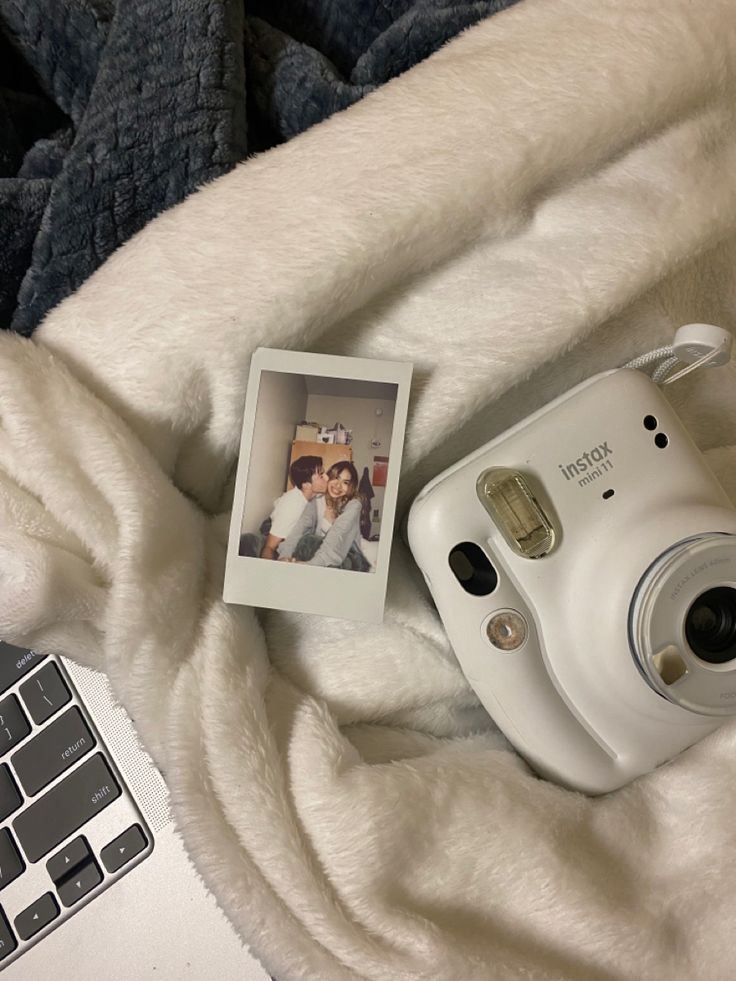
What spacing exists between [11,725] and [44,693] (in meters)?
0.03

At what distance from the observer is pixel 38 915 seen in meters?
0.56

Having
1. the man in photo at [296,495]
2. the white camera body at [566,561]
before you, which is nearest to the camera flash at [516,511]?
the white camera body at [566,561]

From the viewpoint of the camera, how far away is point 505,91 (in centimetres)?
50

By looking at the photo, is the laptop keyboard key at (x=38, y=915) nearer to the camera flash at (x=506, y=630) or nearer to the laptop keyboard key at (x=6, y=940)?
the laptop keyboard key at (x=6, y=940)

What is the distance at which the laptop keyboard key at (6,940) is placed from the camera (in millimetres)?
559

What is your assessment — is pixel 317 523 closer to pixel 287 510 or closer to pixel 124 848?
pixel 287 510

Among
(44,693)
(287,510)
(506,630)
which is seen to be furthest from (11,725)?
(506,630)

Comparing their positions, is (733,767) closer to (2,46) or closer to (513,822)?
(513,822)

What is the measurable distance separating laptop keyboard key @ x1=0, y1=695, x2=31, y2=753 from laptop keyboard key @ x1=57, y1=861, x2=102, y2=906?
0.11m

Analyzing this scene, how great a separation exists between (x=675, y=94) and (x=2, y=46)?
0.55 meters

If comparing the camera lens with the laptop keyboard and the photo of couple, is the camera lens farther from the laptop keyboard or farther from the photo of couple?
the laptop keyboard

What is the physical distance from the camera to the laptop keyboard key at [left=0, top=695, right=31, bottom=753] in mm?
571

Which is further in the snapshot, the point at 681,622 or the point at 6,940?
the point at 6,940

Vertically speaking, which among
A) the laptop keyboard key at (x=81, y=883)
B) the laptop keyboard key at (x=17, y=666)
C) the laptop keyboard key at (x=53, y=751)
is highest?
the laptop keyboard key at (x=17, y=666)
